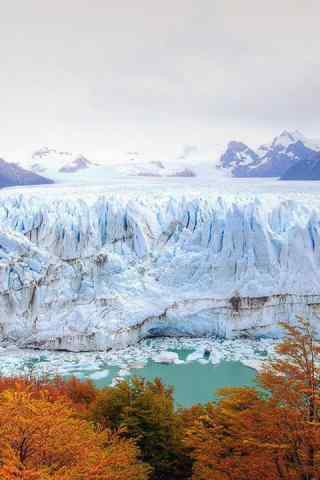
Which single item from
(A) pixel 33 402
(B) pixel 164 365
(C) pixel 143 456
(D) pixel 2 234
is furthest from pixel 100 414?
(D) pixel 2 234

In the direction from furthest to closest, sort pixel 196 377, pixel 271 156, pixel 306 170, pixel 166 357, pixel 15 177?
1. pixel 271 156
2. pixel 15 177
3. pixel 306 170
4. pixel 166 357
5. pixel 196 377

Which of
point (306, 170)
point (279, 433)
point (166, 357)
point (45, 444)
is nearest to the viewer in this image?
point (45, 444)

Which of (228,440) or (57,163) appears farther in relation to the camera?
(57,163)

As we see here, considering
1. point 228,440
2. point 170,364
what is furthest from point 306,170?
point 228,440

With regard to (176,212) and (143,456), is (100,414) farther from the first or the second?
(176,212)

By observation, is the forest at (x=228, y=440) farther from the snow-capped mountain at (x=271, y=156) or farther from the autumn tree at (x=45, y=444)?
the snow-capped mountain at (x=271, y=156)

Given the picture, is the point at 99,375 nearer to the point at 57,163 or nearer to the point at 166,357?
the point at 166,357

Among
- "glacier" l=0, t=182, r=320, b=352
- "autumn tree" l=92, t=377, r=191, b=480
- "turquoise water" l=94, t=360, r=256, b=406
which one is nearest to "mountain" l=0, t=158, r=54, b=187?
"glacier" l=0, t=182, r=320, b=352

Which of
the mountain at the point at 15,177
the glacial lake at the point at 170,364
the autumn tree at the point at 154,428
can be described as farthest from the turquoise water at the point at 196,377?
the mountain at the point at 15,177
